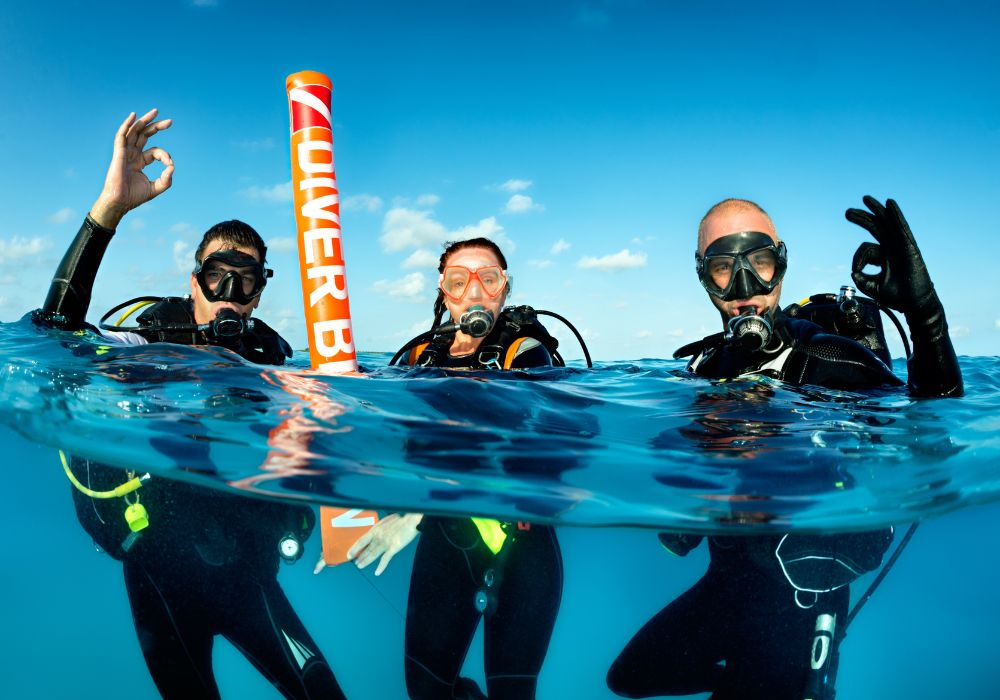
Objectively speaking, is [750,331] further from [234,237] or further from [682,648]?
[234,237]

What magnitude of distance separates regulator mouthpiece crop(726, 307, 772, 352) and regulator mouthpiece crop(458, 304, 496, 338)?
6.39 ft

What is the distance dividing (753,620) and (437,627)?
2.17m

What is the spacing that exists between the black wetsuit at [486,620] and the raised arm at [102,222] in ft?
10.4

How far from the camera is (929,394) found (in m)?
3.44

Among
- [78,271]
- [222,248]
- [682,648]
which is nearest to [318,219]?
[222,248]

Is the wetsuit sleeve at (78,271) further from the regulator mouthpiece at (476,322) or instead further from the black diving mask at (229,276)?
the regulator mouthpiece at (476,322)

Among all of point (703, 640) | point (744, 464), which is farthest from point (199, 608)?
point (744, 464)

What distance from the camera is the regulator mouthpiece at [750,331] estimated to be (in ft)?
12.4

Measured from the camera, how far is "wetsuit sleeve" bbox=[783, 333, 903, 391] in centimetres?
398

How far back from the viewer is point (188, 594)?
4.54 meters

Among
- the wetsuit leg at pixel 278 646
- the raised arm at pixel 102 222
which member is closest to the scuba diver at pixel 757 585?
the wetsuit leg at pixel 278 646

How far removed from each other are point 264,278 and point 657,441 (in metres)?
3.50

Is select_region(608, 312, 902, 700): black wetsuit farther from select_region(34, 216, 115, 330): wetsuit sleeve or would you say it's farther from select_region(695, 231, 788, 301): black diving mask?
select_region(34, 216, 115, 330): wetsuit sleeve

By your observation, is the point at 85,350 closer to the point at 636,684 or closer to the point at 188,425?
the point at 188,425
